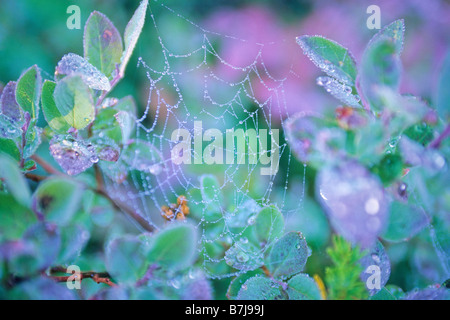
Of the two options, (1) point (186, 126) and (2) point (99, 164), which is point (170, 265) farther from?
(1) point (186, 126)

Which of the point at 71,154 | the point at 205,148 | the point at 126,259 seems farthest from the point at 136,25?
the point at 205,148

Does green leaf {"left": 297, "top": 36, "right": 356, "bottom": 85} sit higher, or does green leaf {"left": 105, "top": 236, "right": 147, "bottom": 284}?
green leaf {"left": 297, "top": 36, "right": 356, "bottom": 85}

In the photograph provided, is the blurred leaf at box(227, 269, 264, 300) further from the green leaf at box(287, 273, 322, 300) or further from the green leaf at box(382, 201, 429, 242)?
the green leaf at box(382, 201, 429, 242)

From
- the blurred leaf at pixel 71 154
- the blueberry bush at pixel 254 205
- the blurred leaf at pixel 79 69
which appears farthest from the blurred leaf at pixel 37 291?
the blurred leaf at pixel 79 69

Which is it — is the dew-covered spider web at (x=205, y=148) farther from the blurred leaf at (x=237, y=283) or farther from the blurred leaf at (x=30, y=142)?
the blurred leaf at (x=30, y=142)

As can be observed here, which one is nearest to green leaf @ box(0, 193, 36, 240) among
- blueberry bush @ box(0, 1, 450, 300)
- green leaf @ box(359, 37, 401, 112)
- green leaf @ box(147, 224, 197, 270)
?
blueberry bush @ box(0, 1, 450, 300)
